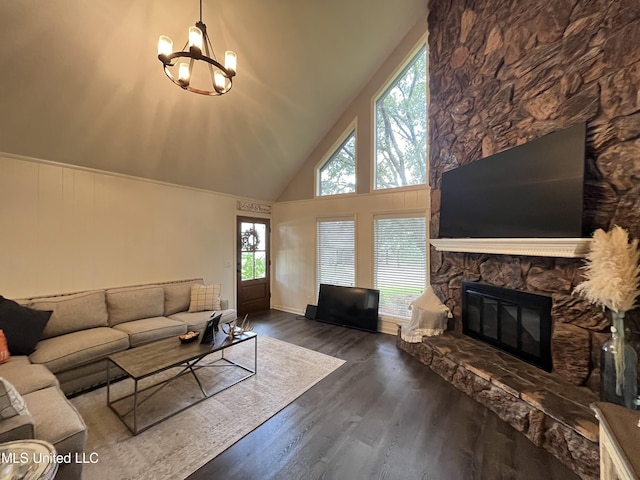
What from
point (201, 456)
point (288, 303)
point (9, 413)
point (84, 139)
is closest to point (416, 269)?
point (288, 303)

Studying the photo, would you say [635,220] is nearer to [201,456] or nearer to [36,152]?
[201,456]

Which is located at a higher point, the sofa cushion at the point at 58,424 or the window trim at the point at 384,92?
the window trim at the point at 384,92

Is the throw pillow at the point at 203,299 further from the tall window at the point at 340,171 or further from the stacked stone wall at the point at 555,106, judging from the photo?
the stacked stone wall at the point at 555,106

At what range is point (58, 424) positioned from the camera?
1615mm

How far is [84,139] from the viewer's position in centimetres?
327

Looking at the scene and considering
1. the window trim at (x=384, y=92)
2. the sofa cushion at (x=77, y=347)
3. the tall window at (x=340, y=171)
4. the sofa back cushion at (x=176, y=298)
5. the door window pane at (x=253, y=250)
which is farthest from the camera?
the door window pane at (x=253, y=250)

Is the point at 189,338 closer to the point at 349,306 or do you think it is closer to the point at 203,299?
the point at 203,299

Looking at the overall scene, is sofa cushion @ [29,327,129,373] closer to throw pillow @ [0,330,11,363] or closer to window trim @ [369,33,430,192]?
throw pillow @ [0,330,11,363]

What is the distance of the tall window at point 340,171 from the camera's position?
513 centimetres

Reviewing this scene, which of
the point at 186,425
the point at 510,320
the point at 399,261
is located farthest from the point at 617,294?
the point at 186,425

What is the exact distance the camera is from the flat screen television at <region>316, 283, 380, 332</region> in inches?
180

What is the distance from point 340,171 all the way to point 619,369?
14.6 ft

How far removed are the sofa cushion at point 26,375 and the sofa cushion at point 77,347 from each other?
4.9 inches

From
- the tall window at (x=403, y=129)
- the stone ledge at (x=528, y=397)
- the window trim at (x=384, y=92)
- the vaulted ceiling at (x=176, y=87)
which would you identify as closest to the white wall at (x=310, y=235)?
the window trim at (x=384, y=92)
